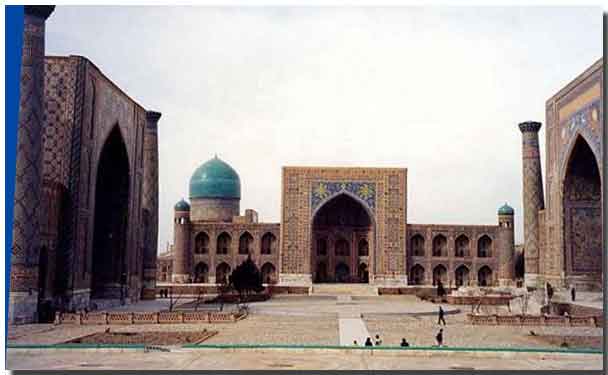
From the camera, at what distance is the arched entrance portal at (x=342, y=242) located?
35.9 metres

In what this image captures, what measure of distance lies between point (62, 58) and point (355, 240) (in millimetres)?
20633

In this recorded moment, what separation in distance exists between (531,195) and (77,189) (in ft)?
55.1

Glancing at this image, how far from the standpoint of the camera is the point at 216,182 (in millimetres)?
41594

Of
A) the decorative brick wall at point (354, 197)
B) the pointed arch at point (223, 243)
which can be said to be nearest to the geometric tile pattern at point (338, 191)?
the decorative brick wall at point (354, 197)

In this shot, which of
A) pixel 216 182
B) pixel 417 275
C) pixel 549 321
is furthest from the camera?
pixel 216 182

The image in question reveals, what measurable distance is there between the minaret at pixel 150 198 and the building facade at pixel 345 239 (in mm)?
9245

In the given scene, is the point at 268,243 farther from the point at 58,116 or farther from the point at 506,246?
the point at 58,116

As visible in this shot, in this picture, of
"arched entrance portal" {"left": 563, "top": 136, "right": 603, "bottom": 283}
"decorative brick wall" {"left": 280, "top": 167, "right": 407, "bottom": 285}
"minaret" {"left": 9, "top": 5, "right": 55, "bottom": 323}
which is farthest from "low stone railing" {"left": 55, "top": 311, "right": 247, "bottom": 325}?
"decorative brick wall" {"left": 280, "top": 167, "right": 407, "bottom": 285}

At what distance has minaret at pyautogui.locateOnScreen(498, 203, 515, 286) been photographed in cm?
3488

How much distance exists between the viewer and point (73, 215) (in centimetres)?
1722

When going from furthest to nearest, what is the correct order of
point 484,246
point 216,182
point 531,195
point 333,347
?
1. point 216,182
2. point 484,246
3. point 531,195
4. point 333,347

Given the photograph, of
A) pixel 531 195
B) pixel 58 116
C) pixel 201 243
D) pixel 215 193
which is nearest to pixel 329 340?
pixel 58 116

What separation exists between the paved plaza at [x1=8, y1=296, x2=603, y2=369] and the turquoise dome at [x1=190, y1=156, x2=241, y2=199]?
2064 cm

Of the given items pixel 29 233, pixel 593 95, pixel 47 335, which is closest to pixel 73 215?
pixel 29 233
